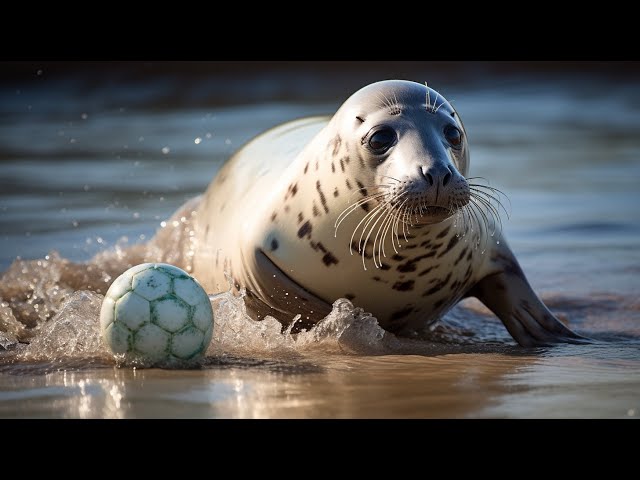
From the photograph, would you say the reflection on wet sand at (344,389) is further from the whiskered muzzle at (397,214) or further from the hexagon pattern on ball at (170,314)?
the whiskered muzzle at (397,214)

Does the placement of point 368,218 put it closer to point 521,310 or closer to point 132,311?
point 521,310

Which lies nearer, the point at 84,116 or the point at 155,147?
the point at 155,147

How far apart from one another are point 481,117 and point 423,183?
9.04 meters

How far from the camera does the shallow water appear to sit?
407 centimetres

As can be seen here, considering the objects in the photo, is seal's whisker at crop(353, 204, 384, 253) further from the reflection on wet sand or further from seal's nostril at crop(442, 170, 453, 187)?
the reflection on wet sand

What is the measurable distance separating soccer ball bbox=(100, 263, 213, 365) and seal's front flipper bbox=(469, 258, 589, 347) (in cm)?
155

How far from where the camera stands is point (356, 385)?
4.25 m

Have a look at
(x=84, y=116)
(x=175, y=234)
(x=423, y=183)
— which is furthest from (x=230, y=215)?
(x=84, y=116)

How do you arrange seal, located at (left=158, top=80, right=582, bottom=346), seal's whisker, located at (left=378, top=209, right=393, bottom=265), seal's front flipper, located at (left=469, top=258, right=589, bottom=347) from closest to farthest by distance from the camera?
seal, located at (left=158, top=80, right=582, bottom=346) < seal's whisker, located at (left=378, top=209, right=393, bottom=265) < seal's front flipper, located at (left=469, top=258, right=589, bottom=347)

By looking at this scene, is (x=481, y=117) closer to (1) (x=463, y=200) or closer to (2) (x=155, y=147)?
(2) (x=155, y=147)

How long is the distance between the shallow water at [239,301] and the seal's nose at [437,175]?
0.68 meters

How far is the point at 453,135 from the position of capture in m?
5.02

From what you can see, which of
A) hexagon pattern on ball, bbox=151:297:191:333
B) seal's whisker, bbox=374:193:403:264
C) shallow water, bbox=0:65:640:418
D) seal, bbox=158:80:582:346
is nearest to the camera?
shallow water, bbox=0:65:640:418

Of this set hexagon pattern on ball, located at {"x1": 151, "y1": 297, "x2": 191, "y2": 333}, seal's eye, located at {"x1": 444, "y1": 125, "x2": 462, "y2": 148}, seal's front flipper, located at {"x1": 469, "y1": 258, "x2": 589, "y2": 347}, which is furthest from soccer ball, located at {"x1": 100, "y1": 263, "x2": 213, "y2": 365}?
seal's front flipper, located at {"x1": 469, "y1": 258, "x2": 589, "y2": 347}
